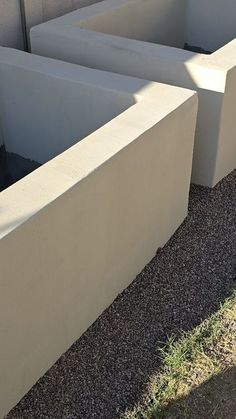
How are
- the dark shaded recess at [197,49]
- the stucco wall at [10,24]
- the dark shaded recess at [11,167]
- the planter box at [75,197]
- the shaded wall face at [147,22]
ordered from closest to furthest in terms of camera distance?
the planter box at [75,197], the dark shaded recess at [11,167], the stucco wall at [10,24], the shaded wall face at [147,22], the dark shaded recess at [197,49]

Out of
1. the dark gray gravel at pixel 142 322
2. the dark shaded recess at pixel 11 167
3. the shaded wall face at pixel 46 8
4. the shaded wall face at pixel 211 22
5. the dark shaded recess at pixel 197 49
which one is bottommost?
the dark gray gravel at pixel 142 322

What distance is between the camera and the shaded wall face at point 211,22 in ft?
19.3

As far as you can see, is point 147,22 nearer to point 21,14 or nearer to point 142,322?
point 21,14

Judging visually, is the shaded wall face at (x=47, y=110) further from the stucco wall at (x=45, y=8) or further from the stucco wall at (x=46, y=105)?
the stucco wall at (x=45, y=8)

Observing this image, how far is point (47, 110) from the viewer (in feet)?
12.6

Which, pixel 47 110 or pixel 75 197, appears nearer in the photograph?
pixel 75 197

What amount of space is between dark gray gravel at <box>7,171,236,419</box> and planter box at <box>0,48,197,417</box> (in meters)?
0.09

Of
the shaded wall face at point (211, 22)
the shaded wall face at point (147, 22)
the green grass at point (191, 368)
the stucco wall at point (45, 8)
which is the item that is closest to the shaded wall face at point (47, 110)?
the stucco wall at point (45, 8)

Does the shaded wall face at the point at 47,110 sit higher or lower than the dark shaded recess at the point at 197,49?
higher

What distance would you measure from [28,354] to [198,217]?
1.95 m

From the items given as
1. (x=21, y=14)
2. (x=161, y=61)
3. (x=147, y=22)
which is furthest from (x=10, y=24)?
(x=147, y=22)

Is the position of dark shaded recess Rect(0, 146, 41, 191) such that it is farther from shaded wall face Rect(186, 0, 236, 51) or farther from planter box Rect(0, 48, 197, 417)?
shaded wall face Rect(186, 0, 236, 51)

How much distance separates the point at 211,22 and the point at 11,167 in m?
3.11

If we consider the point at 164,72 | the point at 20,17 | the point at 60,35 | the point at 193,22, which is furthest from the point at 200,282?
the point at 193,22
